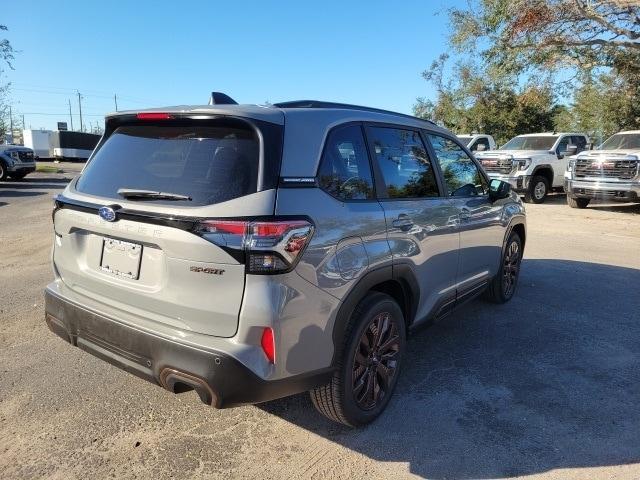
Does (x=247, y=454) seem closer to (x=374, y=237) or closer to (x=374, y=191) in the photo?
(x=374, y=237)

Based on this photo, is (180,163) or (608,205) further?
(608,205)

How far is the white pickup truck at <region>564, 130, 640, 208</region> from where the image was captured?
1259cm

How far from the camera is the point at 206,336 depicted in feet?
7.86

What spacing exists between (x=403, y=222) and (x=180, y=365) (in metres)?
1.58

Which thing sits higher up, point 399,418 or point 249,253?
point 249,253

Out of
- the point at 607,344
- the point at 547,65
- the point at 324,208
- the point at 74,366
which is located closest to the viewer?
the point at 324,208

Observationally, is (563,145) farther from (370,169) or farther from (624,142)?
(370,169)

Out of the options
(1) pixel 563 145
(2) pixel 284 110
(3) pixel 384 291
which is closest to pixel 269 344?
(3) pixel 384 291

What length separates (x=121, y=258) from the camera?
105 inches

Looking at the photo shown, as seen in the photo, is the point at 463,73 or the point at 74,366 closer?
the point at 74,366

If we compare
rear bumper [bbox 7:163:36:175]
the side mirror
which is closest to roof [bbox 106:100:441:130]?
the side mirror

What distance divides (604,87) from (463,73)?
8949 mm

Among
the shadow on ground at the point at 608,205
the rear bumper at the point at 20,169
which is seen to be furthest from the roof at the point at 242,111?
the rear bumper at the point at 20,169

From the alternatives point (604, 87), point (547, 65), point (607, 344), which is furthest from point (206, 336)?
point (604, 87)
